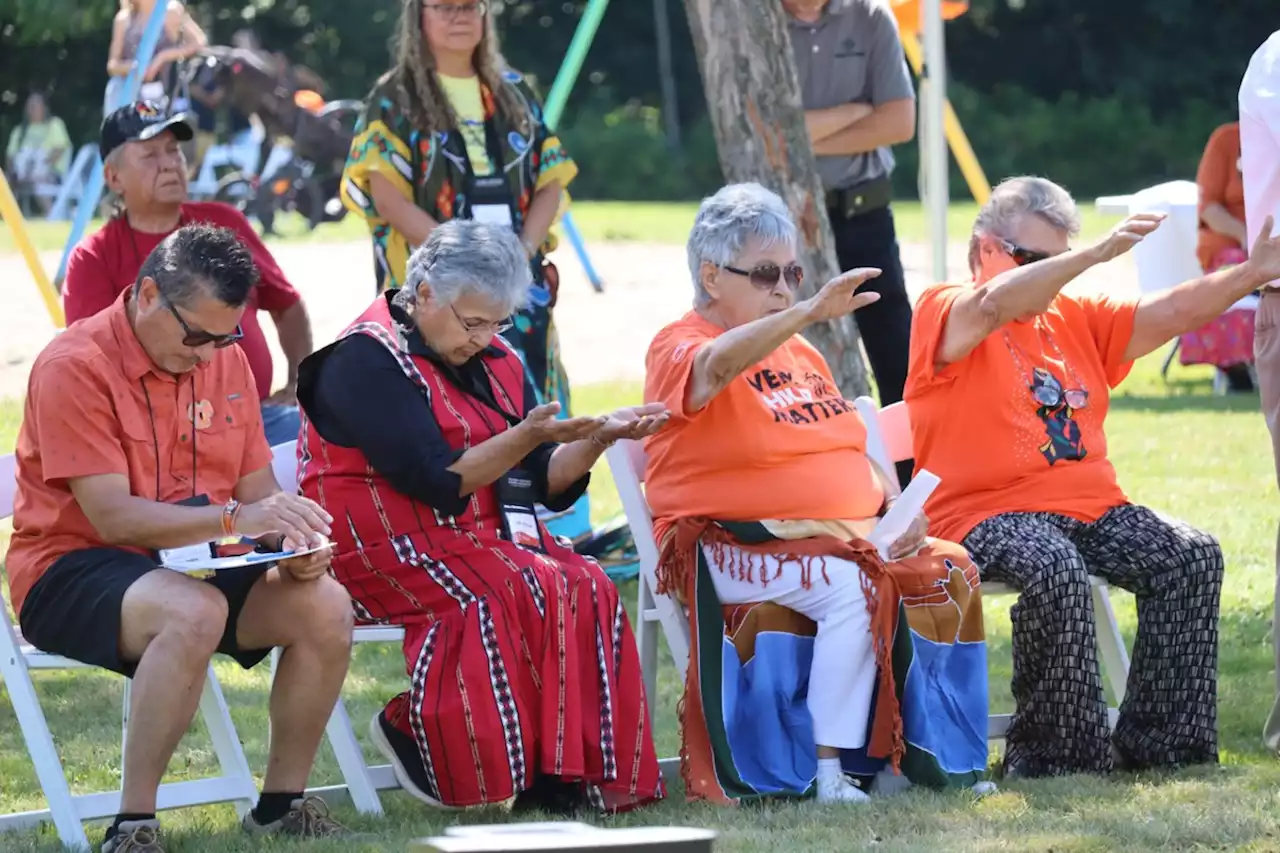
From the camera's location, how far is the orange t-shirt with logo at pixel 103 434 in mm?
4012

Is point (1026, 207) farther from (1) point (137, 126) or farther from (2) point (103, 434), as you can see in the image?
(1) point (137, 126)

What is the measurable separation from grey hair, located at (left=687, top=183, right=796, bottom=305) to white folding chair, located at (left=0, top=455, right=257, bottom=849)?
1.40 metres

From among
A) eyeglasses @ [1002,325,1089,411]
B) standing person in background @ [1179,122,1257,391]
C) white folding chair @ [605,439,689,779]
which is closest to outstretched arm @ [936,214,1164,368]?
eyeglasses @ [1002,325,1089,411]

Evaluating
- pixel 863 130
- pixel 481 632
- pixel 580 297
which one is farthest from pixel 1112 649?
pixel 580 297

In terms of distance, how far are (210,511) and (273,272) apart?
79.4 inches

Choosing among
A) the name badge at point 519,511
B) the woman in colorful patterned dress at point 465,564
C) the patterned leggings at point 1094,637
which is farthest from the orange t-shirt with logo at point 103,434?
the patterned leggings at point 1094,637

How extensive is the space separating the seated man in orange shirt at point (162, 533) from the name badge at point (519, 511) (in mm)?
466

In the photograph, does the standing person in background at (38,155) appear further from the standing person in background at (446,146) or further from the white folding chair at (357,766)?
the white folding chair at (357,766)

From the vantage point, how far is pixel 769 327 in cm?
426

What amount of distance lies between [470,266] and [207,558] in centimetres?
82

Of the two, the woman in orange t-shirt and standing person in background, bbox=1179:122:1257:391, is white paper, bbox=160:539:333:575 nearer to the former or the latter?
the woman in orange t-shirt

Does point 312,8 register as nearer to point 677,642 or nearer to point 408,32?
point 408,32

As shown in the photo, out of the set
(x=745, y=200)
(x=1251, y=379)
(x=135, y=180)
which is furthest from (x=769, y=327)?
(x=1251, y=379)

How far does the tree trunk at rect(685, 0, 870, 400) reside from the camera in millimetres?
6684
